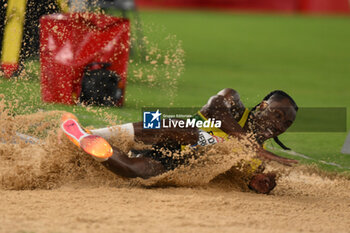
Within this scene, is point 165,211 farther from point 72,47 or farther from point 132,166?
point 72,47

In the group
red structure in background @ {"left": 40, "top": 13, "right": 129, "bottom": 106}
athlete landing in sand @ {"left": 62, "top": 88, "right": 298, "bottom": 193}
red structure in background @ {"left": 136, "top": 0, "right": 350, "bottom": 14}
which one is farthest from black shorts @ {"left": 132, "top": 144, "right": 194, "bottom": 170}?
red structure in background @ {"left": 136, "top": 0, "right": 350, "bottom": 14}

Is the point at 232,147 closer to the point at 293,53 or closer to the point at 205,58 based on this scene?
the point at 205,58

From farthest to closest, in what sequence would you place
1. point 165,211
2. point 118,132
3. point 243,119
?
point 243,119
point 118,132
point 165,211

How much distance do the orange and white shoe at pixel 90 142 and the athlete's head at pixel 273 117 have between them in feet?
3.54

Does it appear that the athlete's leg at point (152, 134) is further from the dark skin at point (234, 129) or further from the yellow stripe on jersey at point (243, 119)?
the yellow stripe on jersey at point (243, 119)

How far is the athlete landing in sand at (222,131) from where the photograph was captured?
4.21m

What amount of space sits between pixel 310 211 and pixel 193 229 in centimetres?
99

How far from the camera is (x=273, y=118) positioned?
436 cm

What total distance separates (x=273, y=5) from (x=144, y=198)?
68.5ft

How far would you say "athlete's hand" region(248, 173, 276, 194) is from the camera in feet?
14.0

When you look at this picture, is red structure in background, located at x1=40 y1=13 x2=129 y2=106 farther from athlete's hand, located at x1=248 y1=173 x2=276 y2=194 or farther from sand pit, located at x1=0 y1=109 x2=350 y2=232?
athlete's hand, located at x1=248 y1=173 x2=276 y2=194

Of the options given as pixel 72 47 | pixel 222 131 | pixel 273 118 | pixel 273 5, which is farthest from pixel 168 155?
pixel 273 5

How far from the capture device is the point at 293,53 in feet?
49.0

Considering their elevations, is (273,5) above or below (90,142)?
above
